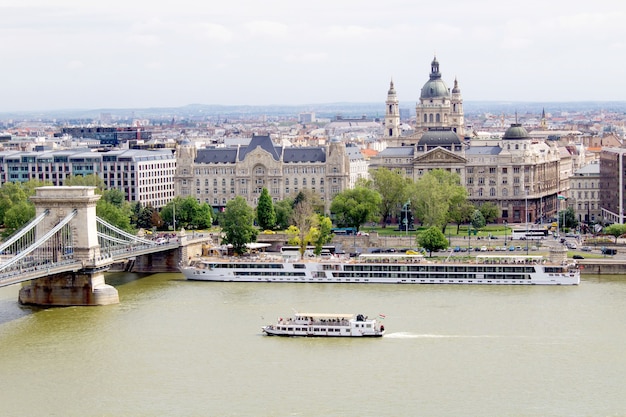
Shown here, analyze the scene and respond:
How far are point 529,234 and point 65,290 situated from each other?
28.1 m

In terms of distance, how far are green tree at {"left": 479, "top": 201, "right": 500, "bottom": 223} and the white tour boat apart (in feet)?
118

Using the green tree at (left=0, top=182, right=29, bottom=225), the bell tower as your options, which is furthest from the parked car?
the bell tower

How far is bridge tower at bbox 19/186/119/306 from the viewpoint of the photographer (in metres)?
54.8

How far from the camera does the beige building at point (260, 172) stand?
88.4 metres

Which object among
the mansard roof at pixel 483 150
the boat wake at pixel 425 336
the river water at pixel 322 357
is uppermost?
the mansard roof at pixel 483 150

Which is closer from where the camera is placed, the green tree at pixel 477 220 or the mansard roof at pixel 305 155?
the green tree at pixel 477 220

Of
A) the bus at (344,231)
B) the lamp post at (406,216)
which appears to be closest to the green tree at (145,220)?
the bus at (344,231)

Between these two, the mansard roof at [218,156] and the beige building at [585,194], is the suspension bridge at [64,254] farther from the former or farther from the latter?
the beige building at [585,194]

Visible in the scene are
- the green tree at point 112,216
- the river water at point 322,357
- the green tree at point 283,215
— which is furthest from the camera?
the green tree at point 283,215

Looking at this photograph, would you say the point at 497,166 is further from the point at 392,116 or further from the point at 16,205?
the point at 16,205

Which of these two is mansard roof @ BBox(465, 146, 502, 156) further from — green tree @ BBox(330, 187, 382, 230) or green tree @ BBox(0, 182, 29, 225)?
green tree @ BBox(0, 182, 29, 225)

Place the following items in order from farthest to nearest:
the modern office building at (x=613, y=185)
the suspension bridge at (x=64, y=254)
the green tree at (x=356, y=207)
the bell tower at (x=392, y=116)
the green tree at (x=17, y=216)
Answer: the bell tower at (x=392, y=116) < the modern office building at (x=613, y=185) < the green tree at (x=356, y=207) < the green tree at (x=17, y=216) < the suspension bridge at (x=64, y=254)

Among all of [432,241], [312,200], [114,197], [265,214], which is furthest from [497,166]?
[114,197]

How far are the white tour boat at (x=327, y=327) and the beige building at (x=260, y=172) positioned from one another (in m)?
40.6
